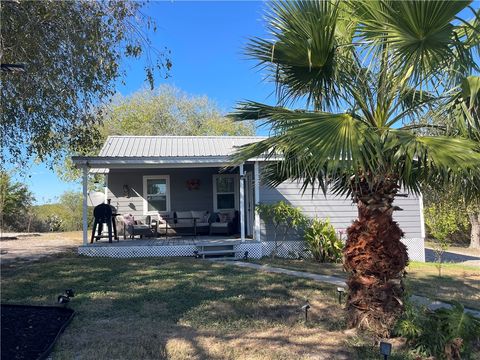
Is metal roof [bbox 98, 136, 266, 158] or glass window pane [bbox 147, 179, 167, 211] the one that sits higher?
metal roof [bbox 98, 136, 266, 158]

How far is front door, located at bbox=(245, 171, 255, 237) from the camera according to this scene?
13648 mm

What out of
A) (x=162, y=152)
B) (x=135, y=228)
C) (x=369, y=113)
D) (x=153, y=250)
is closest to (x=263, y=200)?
(x=153, y=250)

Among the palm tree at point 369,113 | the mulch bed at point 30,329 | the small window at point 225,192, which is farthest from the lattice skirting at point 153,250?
the palm tree at point 369,113

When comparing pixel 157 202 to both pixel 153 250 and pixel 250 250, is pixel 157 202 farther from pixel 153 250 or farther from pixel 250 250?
pixel 250 250

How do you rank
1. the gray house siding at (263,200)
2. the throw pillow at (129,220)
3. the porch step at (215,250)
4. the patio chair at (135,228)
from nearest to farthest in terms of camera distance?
the porch step at (215,250), the gray house siding at (263,200), the patio chair at (135,228), the throw pillow at (129,220)

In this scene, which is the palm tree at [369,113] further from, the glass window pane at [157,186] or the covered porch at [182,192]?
the glass window pane at [157,186]

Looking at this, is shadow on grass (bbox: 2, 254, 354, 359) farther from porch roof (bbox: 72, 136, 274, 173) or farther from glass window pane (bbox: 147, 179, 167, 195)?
glass window pane (bbox: 147, 179, 167, 195)

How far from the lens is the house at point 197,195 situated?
12008 mm

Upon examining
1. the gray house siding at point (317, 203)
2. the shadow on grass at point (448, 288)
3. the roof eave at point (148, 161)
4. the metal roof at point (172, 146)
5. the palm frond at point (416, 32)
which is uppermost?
the metal roof at point (172, 146)

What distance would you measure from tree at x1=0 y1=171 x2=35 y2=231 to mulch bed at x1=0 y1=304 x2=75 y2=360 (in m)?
15.7

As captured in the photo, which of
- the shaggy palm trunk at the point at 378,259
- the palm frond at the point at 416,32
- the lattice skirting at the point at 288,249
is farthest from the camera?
the lattice skirting at the point at 288,249

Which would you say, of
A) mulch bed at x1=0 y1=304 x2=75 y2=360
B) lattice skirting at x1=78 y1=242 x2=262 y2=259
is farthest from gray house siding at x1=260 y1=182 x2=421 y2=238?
mulch bed at x1=0 y1=304 x2=75 y2=360

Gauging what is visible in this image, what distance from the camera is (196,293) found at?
7457mm

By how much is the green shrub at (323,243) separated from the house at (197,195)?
52 centimetres
